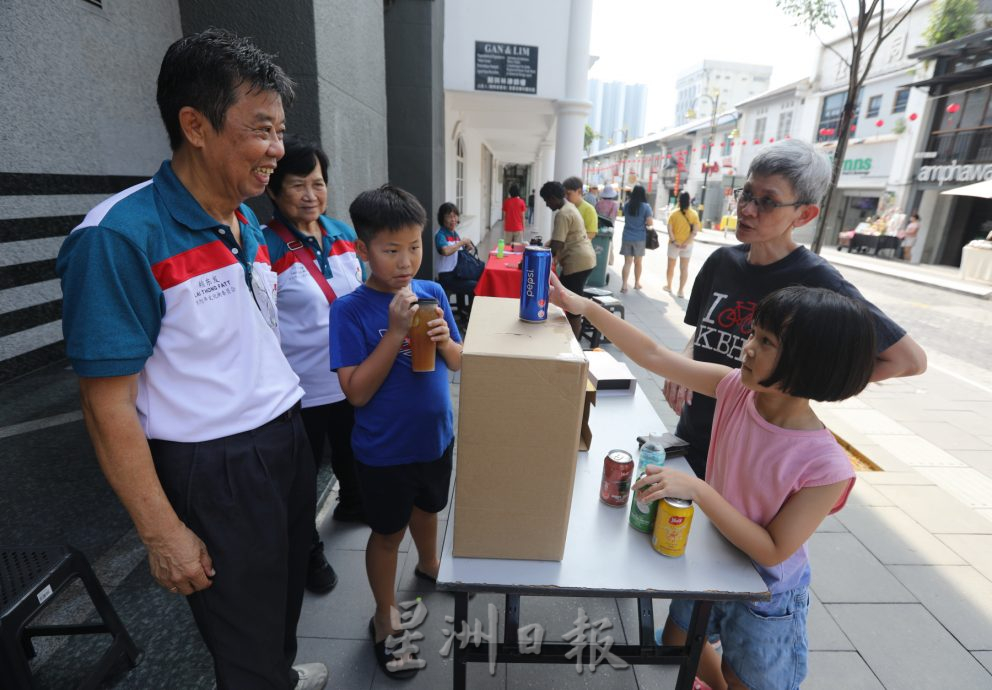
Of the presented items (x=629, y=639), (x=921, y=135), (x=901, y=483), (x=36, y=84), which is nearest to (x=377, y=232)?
(x=629, y=639)

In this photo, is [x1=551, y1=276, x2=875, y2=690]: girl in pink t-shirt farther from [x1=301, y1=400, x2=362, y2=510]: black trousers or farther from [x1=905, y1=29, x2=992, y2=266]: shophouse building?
[x1=905, y1=29, x2=992, y2=266]: shophouse building

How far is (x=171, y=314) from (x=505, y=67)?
25.4ft

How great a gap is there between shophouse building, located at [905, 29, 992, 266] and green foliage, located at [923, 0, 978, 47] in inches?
20.2

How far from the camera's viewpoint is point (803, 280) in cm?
173

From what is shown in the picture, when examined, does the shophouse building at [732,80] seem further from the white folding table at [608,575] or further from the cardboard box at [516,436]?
the cardboard box at [516,436]

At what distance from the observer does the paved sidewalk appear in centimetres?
195

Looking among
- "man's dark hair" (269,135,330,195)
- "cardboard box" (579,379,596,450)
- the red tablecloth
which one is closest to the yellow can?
"cardboard box" (579,379,596,450)

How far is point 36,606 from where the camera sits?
1.45 meters

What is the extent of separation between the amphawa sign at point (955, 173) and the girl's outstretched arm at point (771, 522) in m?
20.5

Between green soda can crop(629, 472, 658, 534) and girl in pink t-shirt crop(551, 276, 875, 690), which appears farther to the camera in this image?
green soda can crop(629, 472, 658, 534)

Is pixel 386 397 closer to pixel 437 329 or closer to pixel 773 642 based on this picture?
pixel 437 329

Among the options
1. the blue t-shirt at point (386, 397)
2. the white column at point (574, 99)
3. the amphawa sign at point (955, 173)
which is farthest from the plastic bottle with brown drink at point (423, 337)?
the amphawa sign at point (955, 173)

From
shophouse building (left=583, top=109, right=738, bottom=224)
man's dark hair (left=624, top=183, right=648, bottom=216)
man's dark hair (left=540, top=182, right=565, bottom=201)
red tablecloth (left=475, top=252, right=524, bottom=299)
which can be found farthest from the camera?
shophouse building (left=583, top=109, right=738, bottom=224)

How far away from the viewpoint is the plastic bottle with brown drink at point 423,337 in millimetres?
1467
